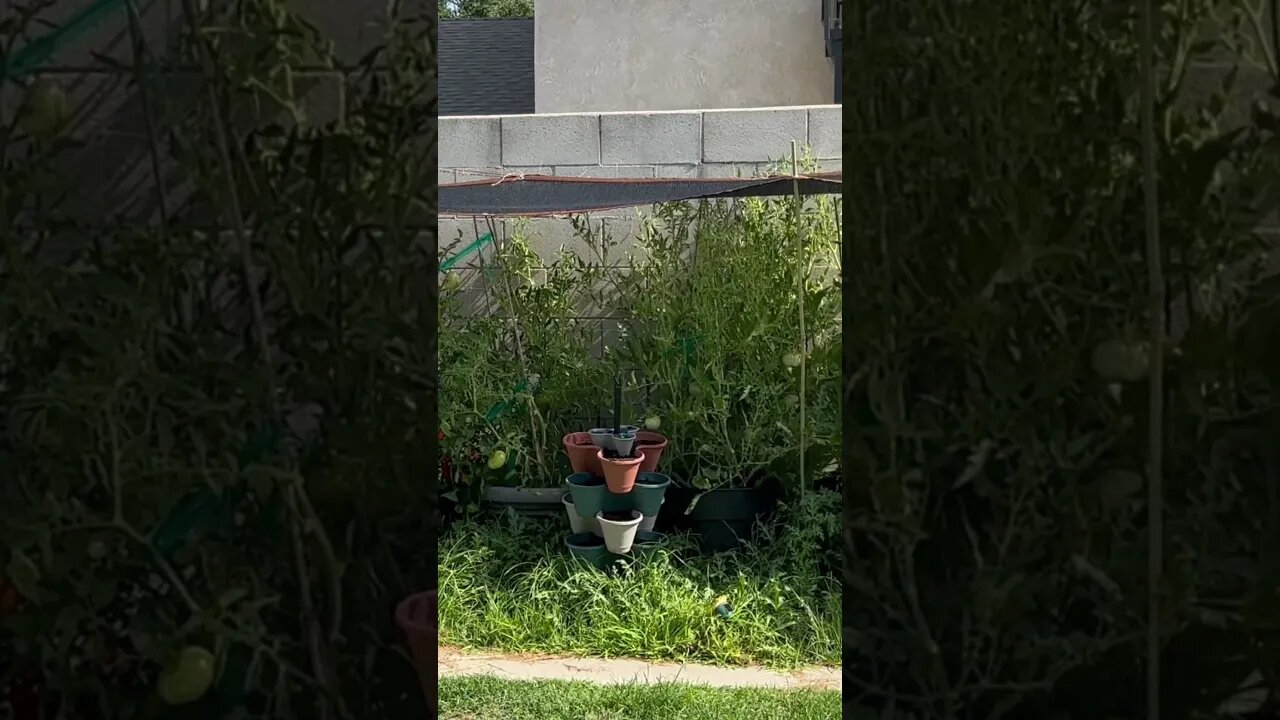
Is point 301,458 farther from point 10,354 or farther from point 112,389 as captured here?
point 10,354

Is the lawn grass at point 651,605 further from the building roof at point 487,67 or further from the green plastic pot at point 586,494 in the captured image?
the building roof at point 487,67

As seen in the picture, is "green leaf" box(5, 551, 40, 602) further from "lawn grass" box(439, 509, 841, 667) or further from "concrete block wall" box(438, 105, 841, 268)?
"concrete block wall" box(438, 105, 841, 268)

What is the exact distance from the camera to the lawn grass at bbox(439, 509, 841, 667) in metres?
3.54

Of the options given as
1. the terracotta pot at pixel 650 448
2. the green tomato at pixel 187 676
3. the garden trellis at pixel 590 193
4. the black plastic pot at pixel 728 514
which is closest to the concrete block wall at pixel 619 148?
the garden trellis at pixel 590 193

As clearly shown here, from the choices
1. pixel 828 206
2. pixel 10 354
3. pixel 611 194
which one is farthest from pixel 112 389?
pixel 828 206

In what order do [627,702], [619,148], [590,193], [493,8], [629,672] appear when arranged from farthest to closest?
[493,8], [619,148], [590,193], [629,672], [627,702]

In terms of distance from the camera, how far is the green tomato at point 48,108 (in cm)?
121

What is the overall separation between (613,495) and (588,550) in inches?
9.6

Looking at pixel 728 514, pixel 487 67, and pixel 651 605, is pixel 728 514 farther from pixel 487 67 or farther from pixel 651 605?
pixel 487 67

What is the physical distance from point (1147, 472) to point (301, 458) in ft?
3.07

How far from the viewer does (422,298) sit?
3.96 ft

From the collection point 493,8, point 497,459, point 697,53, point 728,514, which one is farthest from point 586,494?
point 493,8

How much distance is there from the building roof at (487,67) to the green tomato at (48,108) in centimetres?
987

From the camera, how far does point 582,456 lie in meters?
4.38
